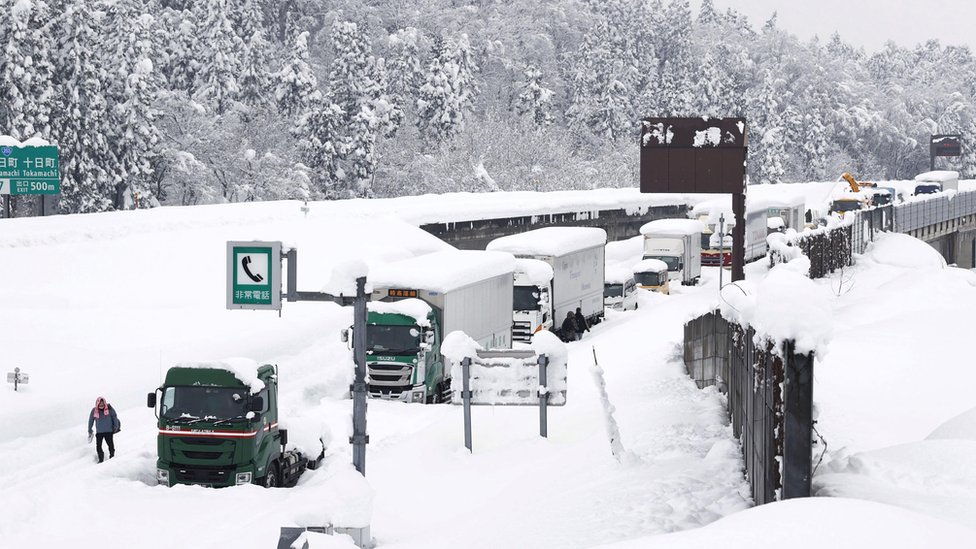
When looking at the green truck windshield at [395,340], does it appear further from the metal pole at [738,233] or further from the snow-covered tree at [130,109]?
the snow-covered tree at [130,109]

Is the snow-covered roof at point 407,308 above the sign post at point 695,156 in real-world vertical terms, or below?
below

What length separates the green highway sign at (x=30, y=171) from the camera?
135ft

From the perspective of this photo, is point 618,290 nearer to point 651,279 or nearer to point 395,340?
point 651,279

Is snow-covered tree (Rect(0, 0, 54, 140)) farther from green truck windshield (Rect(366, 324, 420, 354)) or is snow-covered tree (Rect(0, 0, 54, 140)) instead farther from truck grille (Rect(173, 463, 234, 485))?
truck grille (Rect(173, 463, 234, 485))

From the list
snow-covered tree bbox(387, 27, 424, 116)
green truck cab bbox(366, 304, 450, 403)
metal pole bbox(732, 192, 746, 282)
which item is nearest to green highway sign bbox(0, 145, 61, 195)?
green truck cab bbox(366, 304, 450, 403)

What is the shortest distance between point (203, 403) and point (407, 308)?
31.4 ft

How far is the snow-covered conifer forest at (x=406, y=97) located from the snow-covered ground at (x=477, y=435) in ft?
80.2

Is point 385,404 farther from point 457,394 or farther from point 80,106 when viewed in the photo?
point 80,106

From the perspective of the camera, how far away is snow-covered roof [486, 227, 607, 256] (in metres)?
40.4

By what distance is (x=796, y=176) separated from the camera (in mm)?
148625

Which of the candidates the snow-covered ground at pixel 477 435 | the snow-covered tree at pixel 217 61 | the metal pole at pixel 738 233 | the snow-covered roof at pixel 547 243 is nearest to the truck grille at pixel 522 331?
the snow-covered ground at pixel 477 435

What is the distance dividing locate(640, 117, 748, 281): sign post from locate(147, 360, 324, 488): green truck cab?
2636 centimetres

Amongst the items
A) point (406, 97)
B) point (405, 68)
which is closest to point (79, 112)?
point (406, 97)

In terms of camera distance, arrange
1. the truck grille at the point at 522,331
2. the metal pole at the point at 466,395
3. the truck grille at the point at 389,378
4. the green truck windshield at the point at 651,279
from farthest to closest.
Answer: the green truck windshield at the point at 651,279
the truck grille at the point at 522,331
the truck grille at the point at 389,378
the metal pole at the point at 466,395
